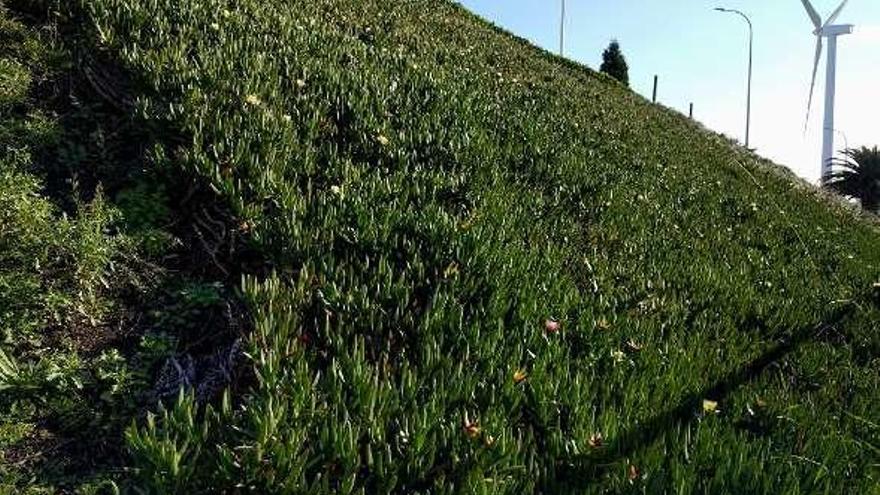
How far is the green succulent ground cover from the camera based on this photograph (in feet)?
8.46

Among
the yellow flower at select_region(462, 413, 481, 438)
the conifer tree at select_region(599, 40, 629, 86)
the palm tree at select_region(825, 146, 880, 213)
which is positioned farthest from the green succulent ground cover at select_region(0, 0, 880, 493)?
the conifer tree at select_region(599, 40, 629, 86)

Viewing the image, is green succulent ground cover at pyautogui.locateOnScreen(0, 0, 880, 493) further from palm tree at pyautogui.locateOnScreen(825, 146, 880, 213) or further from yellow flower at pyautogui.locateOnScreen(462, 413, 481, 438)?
palm tree at pyautogui.locateOnScreen(825, 146, 880, 213)

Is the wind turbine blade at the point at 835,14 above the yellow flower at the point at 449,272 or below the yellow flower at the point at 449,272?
above

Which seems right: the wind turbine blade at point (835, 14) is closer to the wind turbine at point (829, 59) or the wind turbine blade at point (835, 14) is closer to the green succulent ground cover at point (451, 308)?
the wind turbine at point (829, 59)

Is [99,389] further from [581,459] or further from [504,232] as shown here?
[504,232]

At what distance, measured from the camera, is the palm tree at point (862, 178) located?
30703mm

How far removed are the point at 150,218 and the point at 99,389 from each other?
56.3 inches

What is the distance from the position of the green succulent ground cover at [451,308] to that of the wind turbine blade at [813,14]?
29.6 meters

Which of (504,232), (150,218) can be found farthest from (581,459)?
(150,218)

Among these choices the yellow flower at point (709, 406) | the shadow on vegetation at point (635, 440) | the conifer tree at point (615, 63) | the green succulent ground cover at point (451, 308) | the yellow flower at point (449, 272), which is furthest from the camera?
the conifer tree at point (615, 63)

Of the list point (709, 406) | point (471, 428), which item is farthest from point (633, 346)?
point (471, 428)

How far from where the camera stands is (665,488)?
2588mm

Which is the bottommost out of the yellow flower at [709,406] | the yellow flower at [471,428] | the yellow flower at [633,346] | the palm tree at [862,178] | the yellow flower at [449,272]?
the yellow flower at [709,406]

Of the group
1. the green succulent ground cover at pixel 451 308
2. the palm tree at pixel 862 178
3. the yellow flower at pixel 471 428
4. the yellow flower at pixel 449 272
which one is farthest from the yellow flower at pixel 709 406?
the palm tree at pixel 862 178
